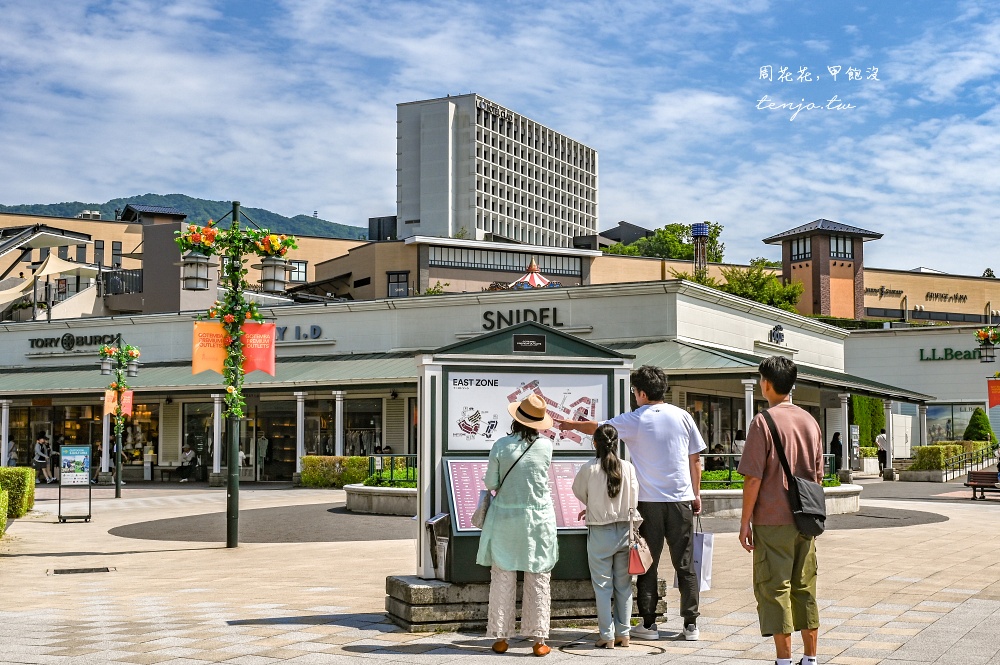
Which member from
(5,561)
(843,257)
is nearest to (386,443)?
(5,561)

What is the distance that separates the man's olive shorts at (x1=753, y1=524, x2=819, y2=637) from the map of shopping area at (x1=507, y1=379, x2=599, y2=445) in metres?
2.39

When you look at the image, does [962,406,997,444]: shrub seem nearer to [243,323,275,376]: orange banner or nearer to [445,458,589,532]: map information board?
[243,323,275,376]: orange banner

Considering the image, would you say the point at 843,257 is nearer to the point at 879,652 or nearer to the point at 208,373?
the point at 208,373

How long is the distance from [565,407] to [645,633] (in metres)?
1.86

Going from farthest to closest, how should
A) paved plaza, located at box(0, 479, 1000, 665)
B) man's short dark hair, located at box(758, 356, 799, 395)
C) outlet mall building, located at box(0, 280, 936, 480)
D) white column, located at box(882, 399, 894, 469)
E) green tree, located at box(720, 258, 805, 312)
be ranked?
green tree, located at box(720, 258, 805, 312) → white column, located at box(882, 399, 894, 469) → outlet mall building, located at box(0, 280, 936, 480) → paved plaza, located at box(0, 479, 1000, 665) → man's short dark hair, located at box(758, 356, 799, 395)

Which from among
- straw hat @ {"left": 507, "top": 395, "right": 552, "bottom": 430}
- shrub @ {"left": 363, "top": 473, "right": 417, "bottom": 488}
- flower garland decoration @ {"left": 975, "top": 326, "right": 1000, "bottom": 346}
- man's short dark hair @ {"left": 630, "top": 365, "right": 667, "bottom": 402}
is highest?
flower garland decoration @ {"left": 975, "top": 326, "right": 1000, "bottom": 346}

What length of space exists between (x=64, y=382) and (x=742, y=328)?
22.6m

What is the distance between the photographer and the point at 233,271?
54.0 ft

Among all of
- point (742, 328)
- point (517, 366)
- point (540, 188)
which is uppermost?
point (540, 188)

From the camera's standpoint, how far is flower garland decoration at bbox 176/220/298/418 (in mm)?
16312

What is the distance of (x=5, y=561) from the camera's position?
14.2 meters

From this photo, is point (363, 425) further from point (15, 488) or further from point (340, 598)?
point (340, 598)

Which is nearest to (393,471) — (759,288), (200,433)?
(200,433)

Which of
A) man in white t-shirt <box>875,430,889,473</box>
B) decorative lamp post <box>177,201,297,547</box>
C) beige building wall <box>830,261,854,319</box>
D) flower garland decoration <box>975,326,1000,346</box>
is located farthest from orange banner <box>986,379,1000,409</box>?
beige building wall <box>830,261,854,319</box>
